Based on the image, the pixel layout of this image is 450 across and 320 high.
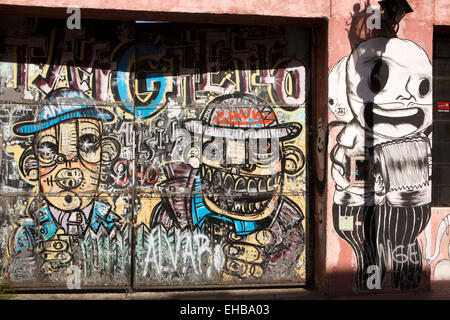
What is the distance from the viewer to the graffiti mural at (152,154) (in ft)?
16.3

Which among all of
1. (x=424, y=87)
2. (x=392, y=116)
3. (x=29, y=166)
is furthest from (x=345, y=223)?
(x=29, y=166)

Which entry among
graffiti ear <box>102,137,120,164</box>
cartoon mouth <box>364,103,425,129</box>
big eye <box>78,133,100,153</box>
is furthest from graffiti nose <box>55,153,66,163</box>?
cartoon mouth <box>364,103,425,129</box>

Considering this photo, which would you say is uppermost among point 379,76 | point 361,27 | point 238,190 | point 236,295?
point 361,27

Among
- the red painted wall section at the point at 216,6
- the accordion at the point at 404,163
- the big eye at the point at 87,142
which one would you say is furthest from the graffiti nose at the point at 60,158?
the accordion at the point at 404,163

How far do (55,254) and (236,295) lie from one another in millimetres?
2243

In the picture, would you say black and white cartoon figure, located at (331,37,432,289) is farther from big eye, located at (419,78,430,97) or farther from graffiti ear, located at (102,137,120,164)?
graffiti ear, located at (102,137,120,164)

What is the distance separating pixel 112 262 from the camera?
16.5 ft

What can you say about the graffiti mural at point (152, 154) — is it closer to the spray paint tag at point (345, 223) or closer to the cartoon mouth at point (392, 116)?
the spray paint tag at point (345, 223)

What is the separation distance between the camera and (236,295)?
16.2 feet

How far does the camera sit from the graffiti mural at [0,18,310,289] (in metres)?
4.98

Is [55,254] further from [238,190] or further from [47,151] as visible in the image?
[238,190]

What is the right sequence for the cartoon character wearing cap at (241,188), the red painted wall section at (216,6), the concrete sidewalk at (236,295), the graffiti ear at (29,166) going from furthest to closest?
the cartoon character wearing cap at (241,188) < the graffiti ear at (29,166) < the concrete sidewalk at (236,295) < the red painted wall section at (216,6)

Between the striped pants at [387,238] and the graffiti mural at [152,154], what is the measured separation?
647mm

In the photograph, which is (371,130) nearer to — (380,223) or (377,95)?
(377,95)
